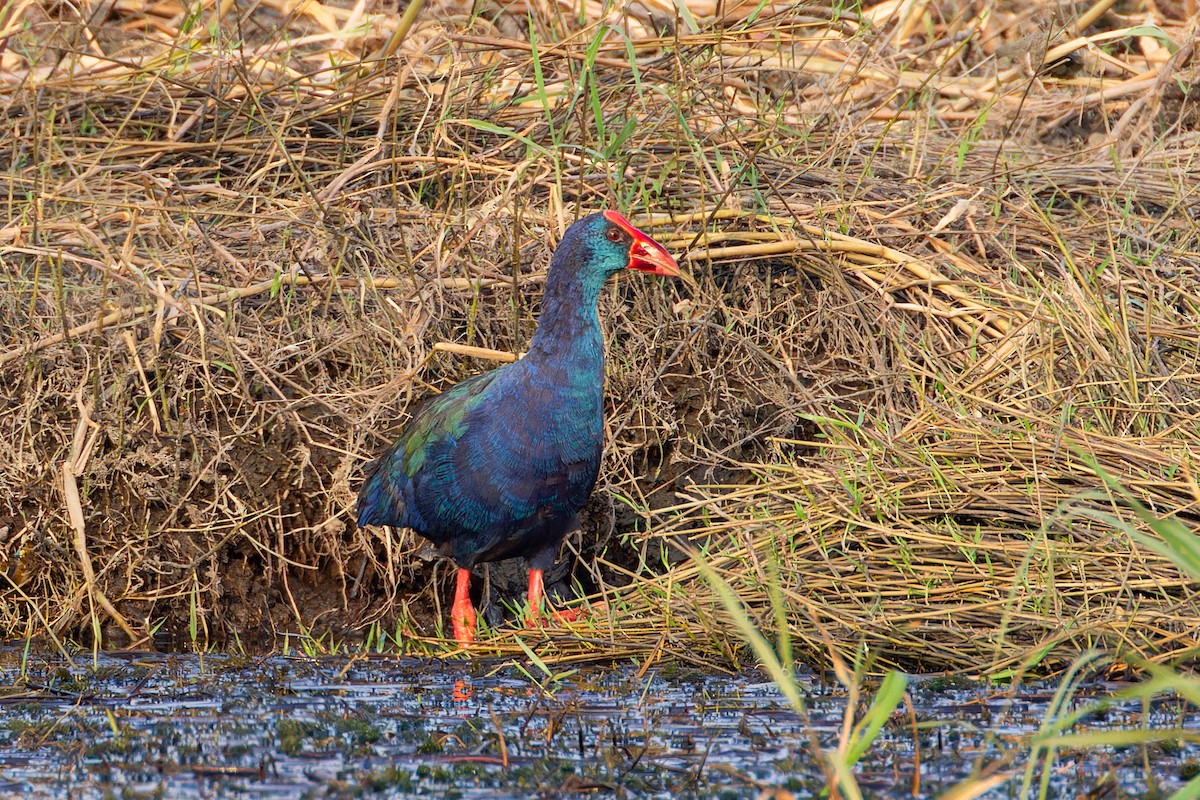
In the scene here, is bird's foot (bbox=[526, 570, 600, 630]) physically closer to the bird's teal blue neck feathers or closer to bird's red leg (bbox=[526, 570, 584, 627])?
bird's red leg (bbox=[526, 570, 584, 627])

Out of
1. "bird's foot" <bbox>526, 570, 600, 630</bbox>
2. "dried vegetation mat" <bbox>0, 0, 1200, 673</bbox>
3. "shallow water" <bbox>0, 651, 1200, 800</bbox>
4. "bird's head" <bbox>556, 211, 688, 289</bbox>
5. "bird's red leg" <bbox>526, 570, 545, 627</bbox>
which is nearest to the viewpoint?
"shallow water" <bbox>0, 651, 1200, 800</bbox>

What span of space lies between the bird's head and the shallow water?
1064 millimetres

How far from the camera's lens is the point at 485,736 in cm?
289

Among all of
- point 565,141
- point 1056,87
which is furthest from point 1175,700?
point 1056,87

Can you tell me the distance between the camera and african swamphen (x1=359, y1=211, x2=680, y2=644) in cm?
385

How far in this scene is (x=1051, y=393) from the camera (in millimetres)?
3922

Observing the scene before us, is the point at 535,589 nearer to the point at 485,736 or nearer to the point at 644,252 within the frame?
the point at 644,252

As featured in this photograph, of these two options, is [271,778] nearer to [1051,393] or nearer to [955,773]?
[955,773]

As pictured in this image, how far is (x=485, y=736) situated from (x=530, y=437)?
110 cm

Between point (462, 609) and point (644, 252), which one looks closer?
point (644, 252)

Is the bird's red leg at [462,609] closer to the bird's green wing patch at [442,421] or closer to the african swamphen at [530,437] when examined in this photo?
the african swamphen at [530,437]

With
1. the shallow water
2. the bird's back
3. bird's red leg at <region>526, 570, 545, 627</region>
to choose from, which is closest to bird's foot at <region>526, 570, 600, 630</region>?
bird's red leg at <region>526, 570, 545, 627</region>

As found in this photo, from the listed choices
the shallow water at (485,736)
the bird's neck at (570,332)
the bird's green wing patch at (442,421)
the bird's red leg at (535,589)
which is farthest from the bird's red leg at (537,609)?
the bird's neck at (570,332)

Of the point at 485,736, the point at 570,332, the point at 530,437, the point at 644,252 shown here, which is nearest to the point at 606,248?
the point at 644,252
